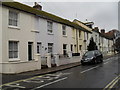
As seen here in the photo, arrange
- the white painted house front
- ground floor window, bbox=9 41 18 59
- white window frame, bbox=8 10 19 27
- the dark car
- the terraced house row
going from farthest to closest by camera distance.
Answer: the dark car
white window frame, bbox=8 10 19 27
ground floor window, bbox=9 41 18 59
the terraced house row
the white painted house front

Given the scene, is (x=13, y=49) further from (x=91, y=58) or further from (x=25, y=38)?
(x=91, y=58)

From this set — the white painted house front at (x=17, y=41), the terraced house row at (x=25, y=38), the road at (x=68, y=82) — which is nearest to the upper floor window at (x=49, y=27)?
the terraced house row at (x=25, y=38)

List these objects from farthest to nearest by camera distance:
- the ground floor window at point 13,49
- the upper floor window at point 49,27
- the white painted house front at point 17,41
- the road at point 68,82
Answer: the upper floor window at point 49,27 → the ground floor window at point 13,49 → the white painted house front at point 17,41 → the road at point 68,82

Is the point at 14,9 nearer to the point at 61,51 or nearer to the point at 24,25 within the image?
the point at 24,25

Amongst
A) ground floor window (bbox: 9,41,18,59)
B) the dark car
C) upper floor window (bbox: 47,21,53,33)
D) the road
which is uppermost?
upper floor window (bbox: 47,21,53,33)

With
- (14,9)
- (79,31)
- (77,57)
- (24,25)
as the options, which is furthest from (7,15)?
(79,31)

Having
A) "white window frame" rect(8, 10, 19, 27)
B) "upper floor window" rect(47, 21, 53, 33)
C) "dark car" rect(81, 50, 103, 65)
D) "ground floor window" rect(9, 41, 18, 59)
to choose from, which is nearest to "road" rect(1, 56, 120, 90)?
"ground floor window" rect(9, 41, 18, 59)

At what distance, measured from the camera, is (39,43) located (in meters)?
18.9

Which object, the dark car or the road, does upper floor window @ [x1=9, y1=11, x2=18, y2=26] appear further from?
the dark car

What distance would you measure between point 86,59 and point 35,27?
7.54 m

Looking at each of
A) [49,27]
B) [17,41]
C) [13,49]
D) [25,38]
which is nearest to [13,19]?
[17,41]

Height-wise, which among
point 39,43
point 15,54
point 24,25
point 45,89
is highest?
point 24,25

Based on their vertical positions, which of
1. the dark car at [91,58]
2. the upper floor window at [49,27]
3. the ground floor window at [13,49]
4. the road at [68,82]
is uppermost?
the upper floor window at [49,27]

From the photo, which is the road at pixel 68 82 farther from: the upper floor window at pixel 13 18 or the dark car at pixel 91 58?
the dark car at pixel 91 58
